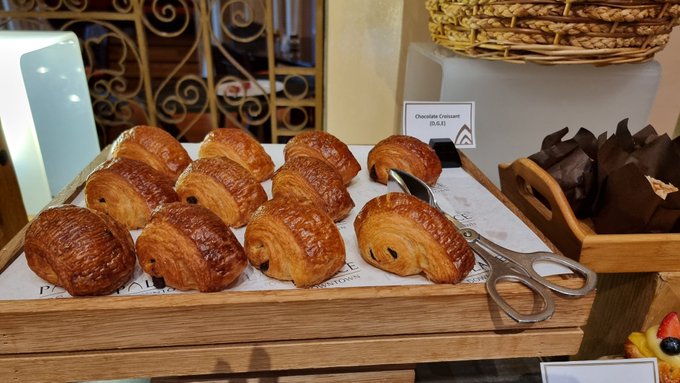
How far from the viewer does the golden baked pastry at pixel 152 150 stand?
1.20m

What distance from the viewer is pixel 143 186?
0.99 metres

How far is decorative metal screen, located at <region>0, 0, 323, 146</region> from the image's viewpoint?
217 centimetres

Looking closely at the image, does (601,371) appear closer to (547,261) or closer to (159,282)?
(547,261)

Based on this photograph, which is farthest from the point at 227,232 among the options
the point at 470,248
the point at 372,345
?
the point at 470,248

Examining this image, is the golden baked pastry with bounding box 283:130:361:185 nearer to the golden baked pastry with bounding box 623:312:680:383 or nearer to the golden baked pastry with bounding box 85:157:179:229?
the golden baked pastry with bounding box 85:157:179:229

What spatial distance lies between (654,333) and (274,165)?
981 mm

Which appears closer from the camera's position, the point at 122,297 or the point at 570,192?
the point at 122,297

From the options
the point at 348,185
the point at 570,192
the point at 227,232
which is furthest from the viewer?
the point at 348,185

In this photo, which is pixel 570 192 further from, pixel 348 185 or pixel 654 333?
pixel 348 185

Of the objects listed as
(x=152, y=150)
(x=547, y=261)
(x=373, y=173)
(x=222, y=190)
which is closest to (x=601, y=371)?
(x=547, y=261)

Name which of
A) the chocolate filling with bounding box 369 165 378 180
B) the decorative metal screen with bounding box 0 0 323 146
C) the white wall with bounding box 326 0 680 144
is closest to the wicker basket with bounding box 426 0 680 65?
the chocolate filling with bounding box 369 165 378 180

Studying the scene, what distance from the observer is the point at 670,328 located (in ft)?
3.12

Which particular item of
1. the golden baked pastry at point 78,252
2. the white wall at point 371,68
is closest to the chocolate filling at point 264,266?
the golden baked pastry at point 78,252

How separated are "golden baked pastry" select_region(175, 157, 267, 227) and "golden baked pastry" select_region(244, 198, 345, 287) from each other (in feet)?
0.49
